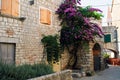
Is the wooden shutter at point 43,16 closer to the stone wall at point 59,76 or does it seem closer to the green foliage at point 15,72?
the stone wall at point 59,76

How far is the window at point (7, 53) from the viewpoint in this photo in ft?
39.5

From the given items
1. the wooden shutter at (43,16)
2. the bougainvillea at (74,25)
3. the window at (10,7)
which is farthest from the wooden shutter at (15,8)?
the bougainvillea at (74,25)

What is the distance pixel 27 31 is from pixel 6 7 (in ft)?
6.57

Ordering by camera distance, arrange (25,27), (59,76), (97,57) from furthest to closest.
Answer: (97,57)
(25,27)
(59,76)

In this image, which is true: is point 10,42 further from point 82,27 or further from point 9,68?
point 82,27

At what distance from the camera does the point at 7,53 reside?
A: 12391 millimetres

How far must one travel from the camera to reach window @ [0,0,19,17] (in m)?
12.1

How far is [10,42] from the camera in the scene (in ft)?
40.8

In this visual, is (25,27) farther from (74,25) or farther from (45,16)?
(74,25)

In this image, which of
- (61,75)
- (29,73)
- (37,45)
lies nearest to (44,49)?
(37,45)

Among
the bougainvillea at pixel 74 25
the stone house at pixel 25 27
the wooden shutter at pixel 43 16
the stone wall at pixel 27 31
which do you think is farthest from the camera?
the bougainvillea at pixel 74 25

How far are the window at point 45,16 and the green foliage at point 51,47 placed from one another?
0.88 metres

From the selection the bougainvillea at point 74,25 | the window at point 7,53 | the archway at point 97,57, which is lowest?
the archway at point 97,57

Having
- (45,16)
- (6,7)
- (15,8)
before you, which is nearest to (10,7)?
(6,7)
